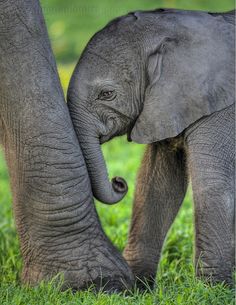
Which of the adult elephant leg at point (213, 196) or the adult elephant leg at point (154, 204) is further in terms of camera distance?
the adult elephant leg at point (154, 204)

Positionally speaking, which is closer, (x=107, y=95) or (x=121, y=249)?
(x=107, y=95)

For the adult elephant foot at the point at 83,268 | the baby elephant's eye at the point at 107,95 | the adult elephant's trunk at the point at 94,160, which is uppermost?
the baby elephant's eye at the point at 107,95

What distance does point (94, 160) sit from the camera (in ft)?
18.5

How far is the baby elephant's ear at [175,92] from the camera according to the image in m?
5.80

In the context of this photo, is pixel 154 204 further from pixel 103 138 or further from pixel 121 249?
pixel 103 138

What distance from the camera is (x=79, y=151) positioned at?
5496 millimetres

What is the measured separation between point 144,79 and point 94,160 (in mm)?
616

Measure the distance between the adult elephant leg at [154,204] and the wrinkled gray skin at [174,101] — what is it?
0.37 m

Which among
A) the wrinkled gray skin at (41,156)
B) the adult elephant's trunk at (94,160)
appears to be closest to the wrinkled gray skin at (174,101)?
the adult elephant's trunk at (94,160)

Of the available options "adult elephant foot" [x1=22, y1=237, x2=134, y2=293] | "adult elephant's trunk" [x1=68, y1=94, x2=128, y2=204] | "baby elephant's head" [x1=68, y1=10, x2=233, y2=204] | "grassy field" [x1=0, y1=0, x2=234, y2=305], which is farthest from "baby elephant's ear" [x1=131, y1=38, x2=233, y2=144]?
"grassy field" [x1=0, y1=0, x2=234, y2=305]

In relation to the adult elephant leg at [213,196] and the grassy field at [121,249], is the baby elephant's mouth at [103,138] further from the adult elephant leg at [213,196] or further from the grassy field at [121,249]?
the grassy field at [121,249]

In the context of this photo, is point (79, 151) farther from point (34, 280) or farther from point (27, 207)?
point (34, 280)

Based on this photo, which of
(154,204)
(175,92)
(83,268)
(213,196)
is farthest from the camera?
(154,204)

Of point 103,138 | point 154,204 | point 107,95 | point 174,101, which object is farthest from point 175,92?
point 154,204
